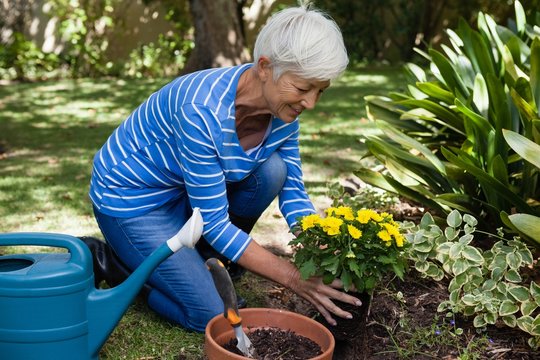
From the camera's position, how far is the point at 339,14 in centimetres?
1417

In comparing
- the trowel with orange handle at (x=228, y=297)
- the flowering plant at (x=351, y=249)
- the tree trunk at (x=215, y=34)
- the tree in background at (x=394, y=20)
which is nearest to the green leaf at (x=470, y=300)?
the flowering plant at (x=351, y=249)

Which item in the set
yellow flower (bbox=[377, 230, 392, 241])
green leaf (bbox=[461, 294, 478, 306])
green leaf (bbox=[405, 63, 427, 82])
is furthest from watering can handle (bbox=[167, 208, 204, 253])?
green leaf (bbox=[405, 63, 427, 82])

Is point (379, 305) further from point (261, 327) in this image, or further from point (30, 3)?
point (30, 3)

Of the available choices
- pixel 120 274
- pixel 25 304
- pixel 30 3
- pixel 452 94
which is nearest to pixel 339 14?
pixel 30 3

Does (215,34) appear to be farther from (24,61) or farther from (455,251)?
(455,251)

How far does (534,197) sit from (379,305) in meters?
1.02

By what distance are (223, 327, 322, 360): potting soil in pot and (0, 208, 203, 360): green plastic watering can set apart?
40cm

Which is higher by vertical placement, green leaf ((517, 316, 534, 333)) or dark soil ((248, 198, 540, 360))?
green leaf ((517, 316, 534, 333))

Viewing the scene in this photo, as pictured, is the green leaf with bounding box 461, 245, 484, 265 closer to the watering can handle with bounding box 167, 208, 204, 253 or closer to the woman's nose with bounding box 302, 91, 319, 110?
the woman's nose with bounding box 302, 91, 319, 110

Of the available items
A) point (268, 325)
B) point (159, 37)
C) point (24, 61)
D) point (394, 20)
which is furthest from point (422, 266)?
point (394, 20)

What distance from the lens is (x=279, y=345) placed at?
8.09 ft

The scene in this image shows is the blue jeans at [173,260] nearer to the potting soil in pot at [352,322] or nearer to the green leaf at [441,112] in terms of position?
the potting soil in pot at [352,322]

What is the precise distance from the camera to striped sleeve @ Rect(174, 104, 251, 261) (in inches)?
102

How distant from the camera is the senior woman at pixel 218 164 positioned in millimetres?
2488
